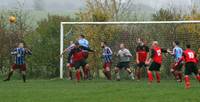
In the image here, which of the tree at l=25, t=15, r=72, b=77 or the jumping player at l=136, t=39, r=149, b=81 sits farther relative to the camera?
the tree at l=25, t=15, r=72, b=77

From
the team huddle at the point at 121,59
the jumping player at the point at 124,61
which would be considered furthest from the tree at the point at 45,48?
the jumping player at the point at 124,61

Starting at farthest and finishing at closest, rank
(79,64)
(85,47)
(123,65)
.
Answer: (123,65), (85,47), (79,64)

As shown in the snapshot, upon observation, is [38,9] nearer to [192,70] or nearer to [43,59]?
[43,59]

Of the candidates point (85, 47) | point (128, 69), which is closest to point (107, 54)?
point (128, 69)

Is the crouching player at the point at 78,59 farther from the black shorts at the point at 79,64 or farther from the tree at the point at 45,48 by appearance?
the tree at the point at 45,48

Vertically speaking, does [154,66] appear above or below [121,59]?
below

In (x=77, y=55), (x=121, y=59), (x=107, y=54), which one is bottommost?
(x=121, y=59)

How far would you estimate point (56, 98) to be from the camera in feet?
54.6

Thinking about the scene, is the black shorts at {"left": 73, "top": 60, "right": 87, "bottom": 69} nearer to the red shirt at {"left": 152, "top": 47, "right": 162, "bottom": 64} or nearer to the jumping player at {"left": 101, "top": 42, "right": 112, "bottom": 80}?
the jumping player at {"left": 101, "top": 42, "right": 112, "bottom": 80}

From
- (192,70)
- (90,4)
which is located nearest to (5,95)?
(192,70)

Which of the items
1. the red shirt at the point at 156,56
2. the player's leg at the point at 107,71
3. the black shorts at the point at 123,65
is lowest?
the player's leg at the point at 107,71

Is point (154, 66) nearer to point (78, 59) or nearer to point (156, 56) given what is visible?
point (156, 56)

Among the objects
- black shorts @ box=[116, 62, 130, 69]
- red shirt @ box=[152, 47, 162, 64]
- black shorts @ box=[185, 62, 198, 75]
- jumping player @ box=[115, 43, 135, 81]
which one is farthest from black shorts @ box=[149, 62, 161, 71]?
black shorts @ box=[116, 62, 130, 69]

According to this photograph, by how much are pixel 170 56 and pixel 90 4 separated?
9791mm
